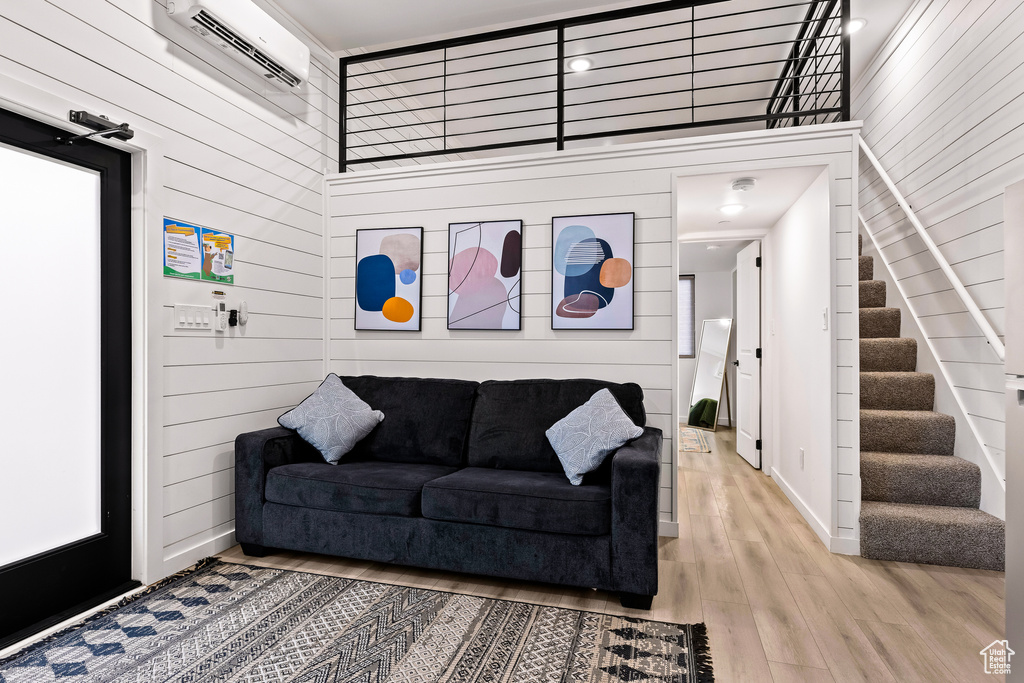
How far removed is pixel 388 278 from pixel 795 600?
2818 millimetres

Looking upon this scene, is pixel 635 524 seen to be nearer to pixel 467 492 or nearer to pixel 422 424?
pixel 467 492

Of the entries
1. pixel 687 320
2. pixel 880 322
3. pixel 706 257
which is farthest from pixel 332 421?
pixel 687 320

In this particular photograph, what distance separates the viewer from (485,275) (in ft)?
11.1

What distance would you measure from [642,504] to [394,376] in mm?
1926

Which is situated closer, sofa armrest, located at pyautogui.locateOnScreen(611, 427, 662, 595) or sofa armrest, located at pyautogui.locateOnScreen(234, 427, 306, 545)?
sofa armrest, located at pyautogui.locateOnScreen(611, 427, 662, 595)

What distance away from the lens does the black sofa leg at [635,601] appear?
7.32 feet

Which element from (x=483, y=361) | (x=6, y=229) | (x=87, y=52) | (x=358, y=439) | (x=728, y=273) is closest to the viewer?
(x=6, y=229)

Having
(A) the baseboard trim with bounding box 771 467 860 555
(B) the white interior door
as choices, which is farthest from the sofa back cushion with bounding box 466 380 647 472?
(B) the white interior door

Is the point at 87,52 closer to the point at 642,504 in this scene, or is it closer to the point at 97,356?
the point at 97,356

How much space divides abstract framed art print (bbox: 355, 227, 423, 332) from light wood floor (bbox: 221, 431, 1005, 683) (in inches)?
58.6

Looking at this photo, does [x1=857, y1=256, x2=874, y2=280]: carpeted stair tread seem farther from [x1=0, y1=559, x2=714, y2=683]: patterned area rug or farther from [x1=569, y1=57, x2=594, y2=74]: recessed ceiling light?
[x1=0, y1=559, x2=714, y2=683]: patterned area rug

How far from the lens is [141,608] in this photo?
2209 mm

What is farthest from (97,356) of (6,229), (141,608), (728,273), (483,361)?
(728,273)

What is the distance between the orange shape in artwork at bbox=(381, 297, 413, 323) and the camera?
353cm
